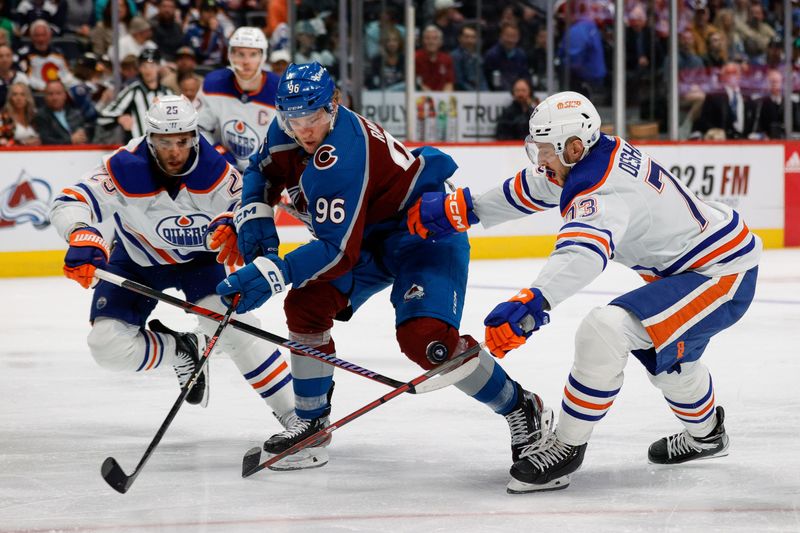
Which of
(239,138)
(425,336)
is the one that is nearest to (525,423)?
(425,336)

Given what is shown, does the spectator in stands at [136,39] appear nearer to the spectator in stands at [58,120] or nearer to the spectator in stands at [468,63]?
the spectator in stands at [58,120]

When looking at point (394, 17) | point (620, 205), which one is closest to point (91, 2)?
point (394, 17)

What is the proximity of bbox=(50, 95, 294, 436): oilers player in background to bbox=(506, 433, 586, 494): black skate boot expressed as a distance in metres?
0.78

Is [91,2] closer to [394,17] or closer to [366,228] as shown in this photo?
[394,17]

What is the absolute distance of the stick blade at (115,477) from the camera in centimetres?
Result: 280

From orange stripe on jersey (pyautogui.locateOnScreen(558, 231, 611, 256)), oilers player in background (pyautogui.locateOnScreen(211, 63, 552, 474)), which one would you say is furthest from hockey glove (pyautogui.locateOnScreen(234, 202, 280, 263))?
orange stripe on jersey (pyautogui.locateOnScreen(558, 231, 611, 256))

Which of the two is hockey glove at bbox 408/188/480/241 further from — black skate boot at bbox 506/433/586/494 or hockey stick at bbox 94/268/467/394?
black skate boot at bbox 506/433/586/494

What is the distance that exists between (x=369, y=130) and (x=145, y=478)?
1.05 m

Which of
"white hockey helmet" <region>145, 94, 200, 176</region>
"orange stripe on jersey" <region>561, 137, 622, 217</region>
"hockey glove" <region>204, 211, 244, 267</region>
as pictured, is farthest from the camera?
"white hockey helmet" <region>145, 94, 200, 176</region>

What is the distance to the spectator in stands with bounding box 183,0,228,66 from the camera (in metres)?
8.17

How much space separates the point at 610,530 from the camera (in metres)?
2.53

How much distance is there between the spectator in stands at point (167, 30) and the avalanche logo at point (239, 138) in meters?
2.60

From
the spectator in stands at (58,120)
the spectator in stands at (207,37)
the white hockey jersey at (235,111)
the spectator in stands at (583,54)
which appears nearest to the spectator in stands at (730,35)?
the spectator in stands at (583,54)

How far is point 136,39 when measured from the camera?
7727mm
